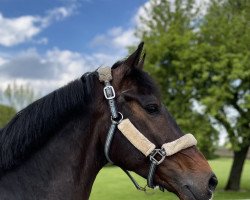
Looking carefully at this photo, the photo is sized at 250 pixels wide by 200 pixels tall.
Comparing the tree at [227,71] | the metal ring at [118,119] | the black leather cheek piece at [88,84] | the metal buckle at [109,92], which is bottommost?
the metal ring at [118,119]

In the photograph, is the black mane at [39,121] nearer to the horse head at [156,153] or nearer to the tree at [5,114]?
the horse head at [156,153]

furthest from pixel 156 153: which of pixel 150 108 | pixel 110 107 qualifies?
pixel 110 107

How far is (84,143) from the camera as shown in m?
2.60

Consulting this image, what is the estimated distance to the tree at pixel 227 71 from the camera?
19.0 meters

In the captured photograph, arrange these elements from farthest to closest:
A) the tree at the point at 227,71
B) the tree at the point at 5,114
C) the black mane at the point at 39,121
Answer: the tree at the point at 5,114 < the tree at the point at 227,71 < the black mane at the point at 39,121

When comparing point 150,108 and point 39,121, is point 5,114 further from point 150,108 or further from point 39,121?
point 150,108

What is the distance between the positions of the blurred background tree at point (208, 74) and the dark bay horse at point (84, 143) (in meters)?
15.9

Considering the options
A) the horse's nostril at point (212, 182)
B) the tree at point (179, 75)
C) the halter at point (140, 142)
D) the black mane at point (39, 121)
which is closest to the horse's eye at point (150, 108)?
the halter at point (140, 142)

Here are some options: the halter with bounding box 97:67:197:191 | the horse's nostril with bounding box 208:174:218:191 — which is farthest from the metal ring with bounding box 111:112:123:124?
the horse's nostril with bounding box 208:174:218:191

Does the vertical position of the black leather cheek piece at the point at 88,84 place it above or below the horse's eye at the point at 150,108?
above

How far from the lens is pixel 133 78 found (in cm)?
263

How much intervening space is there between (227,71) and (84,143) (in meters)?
17.5

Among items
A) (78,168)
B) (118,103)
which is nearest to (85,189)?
(78,168)

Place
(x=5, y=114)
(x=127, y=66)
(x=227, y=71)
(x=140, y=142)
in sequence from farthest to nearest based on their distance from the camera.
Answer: (x=5, y=114) → (x=227, y=71) → (x=127, y=66) → (x=140, y=142)
